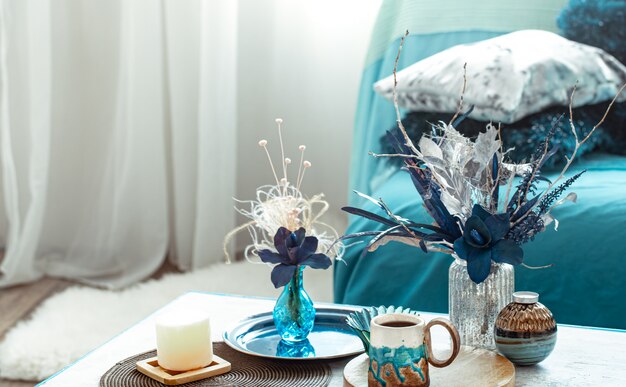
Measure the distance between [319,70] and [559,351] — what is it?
6.51ft

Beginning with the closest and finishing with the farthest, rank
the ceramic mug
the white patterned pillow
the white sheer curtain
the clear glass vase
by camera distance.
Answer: the ceramic mug < the clear glass vase < the white patterned pillow < the white sheer curtain

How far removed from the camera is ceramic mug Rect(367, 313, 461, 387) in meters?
0.93

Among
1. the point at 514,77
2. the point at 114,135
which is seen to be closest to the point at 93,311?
the point at 114,135

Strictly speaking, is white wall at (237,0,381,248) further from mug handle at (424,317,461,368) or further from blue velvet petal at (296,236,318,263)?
mug handle at (424,317,461,368)

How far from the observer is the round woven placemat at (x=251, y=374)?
1014 mm

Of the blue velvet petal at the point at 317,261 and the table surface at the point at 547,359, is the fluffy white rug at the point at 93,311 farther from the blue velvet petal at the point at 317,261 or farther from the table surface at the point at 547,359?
the blue velvet petal at the point at 317,261

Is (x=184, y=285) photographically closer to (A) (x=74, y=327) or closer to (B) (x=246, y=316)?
(A) (x=74, y=327)

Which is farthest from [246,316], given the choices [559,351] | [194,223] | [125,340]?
[194,223]

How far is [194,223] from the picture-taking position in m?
2.87

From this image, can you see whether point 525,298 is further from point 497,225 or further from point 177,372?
point 177,372

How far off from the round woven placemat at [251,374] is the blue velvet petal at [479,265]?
22 cm

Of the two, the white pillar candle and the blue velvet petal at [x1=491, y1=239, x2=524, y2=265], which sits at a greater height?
the blue velvet petal at [x1=491, y1=239, x2=524, y2=265]

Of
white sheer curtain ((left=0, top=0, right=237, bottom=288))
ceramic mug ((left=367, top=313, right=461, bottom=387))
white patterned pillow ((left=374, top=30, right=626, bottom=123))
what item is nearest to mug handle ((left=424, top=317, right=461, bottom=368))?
ceramic mug ((left=367, top=313, right=461, bottom=387))

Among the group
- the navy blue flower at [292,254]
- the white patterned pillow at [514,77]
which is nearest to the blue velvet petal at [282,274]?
the navy blue flower at [292,254]
